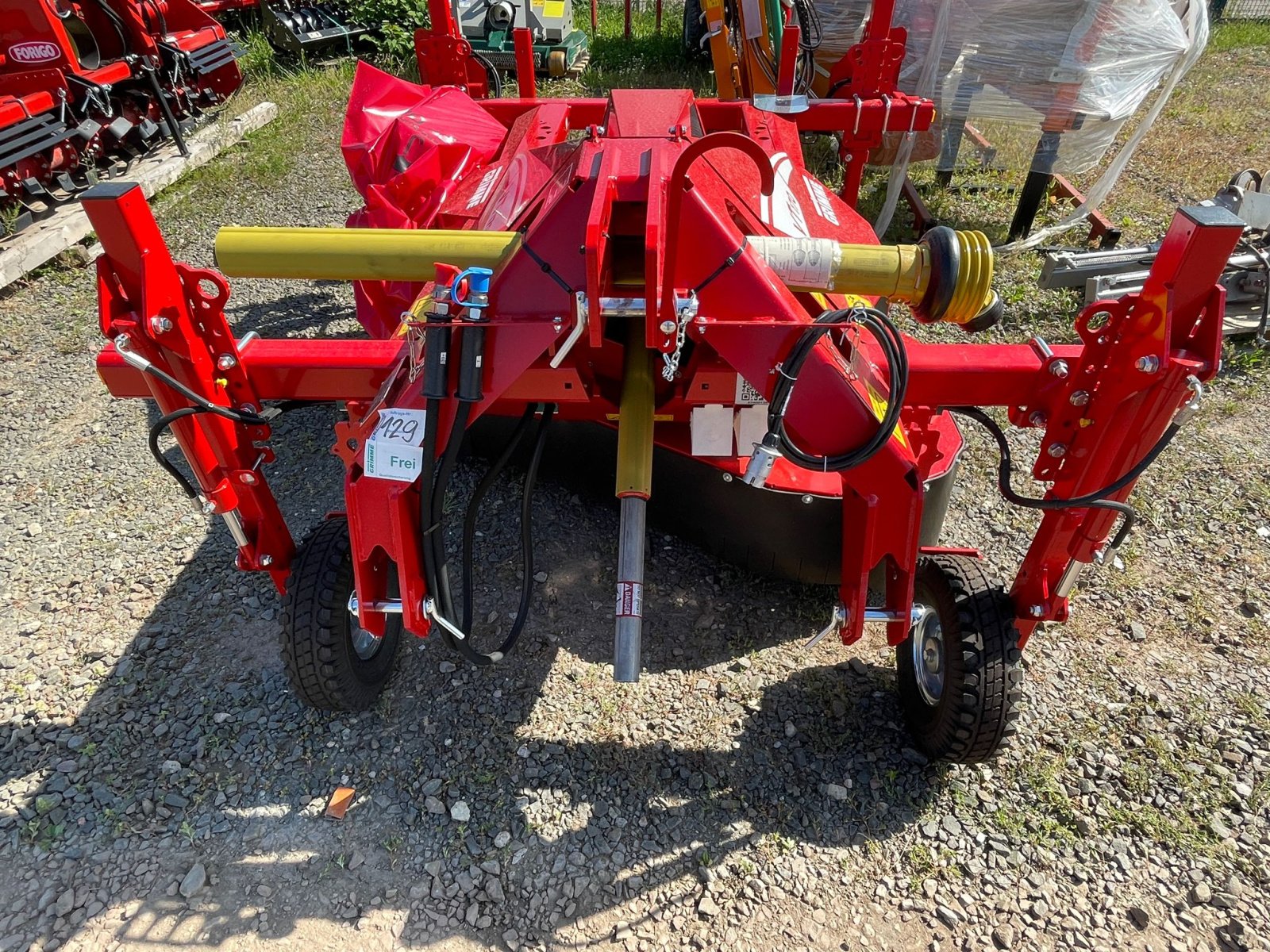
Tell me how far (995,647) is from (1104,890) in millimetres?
749

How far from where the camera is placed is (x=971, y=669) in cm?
222

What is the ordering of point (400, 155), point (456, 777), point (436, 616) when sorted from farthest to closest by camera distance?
point (400, 155) < point (456, 777) < point (436, 616)

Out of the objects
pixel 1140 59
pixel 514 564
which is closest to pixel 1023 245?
pixel 1140 59

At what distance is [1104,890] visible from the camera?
2199 mm

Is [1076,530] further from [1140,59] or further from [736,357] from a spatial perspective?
[1140,59]

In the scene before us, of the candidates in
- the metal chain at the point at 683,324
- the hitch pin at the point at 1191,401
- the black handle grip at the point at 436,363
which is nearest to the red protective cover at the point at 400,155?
the black handle grip at the point at 436,363

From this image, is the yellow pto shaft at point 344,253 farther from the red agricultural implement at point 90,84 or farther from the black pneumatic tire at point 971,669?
the red agricultural implement at point 90,84

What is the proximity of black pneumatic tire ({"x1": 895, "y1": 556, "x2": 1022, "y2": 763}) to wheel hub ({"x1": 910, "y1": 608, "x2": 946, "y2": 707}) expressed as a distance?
0.04 m

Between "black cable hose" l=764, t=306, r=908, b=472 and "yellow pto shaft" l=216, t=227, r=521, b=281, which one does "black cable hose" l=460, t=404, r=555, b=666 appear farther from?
"black cable hose" l=764, t=306, r=908, b=472

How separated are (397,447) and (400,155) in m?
2.37

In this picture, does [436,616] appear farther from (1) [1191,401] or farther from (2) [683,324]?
(1) [1191,401]

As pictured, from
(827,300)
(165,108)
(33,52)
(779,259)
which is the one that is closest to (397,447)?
(779,259)

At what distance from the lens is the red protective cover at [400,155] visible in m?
3.66

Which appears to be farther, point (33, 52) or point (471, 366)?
point (33, 52)
